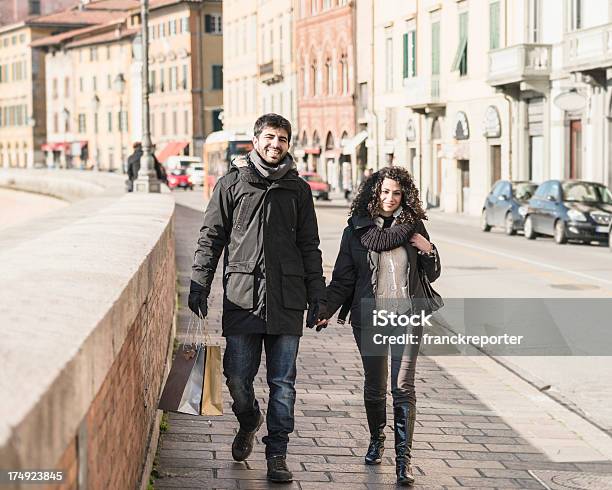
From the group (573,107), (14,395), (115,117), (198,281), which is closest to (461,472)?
(198,281)

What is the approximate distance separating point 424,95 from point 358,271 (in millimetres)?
47520

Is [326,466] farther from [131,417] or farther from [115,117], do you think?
[115,117]

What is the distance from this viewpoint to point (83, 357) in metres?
3.95

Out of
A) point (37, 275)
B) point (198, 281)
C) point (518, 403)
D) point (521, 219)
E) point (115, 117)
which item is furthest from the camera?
point (115, 117)

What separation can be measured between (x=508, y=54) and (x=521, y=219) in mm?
10146

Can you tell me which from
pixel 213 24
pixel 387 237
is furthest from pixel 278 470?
pixel 213 24

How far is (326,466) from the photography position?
26.1 ft

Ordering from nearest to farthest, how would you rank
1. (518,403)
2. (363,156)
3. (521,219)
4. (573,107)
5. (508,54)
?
(518,403)
(521,219)
(573,107)
(508,54)
(363,156)

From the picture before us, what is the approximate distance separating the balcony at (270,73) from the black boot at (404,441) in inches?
3101

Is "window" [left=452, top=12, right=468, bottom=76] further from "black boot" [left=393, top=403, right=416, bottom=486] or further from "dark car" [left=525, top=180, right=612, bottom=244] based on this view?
"black boot" [left=393, top=403, right=416, bottom=486]

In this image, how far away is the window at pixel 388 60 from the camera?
6206 centimetres

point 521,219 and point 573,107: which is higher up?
point 573,107

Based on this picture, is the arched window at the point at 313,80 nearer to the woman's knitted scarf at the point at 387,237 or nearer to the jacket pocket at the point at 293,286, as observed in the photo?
the woman's knitted scarf at the point at 387,237

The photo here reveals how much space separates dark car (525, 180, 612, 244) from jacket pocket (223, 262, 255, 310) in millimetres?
24978
